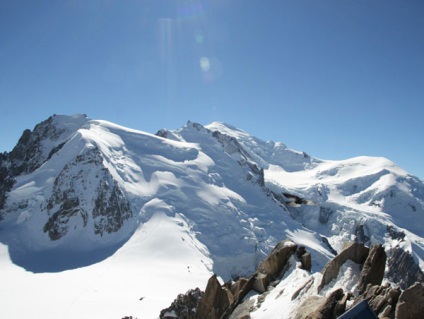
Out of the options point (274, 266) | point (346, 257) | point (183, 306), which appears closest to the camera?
point (346, 257)

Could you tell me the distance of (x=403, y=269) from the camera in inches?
6368

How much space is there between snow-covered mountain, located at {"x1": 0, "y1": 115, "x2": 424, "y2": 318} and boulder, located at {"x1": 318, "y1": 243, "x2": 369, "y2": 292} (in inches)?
1349

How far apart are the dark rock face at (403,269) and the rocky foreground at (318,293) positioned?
5888 inches

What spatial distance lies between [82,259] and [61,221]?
14.0 m

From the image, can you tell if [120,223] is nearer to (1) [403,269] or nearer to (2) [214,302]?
(2) [214,302]

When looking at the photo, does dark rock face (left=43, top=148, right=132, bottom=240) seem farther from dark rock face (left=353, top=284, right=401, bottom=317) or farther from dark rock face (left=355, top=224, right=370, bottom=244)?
dark rock face (left=355, top=224, right=370, bottom=244)

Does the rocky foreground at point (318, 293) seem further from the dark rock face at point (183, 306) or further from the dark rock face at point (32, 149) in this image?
the dark rock face at point (32, 149)

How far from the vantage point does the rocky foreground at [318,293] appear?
12.8m

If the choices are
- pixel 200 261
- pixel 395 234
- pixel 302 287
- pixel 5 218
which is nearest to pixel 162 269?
pixel 200 261

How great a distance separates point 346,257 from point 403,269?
166750 mm

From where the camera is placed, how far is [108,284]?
6372 centimetres

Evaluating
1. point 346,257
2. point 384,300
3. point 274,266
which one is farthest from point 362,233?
point 384,300

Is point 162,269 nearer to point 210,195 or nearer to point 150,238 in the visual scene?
point 150,238

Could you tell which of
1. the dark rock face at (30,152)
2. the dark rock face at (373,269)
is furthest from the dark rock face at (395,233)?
the dark rock face at (373,269)
